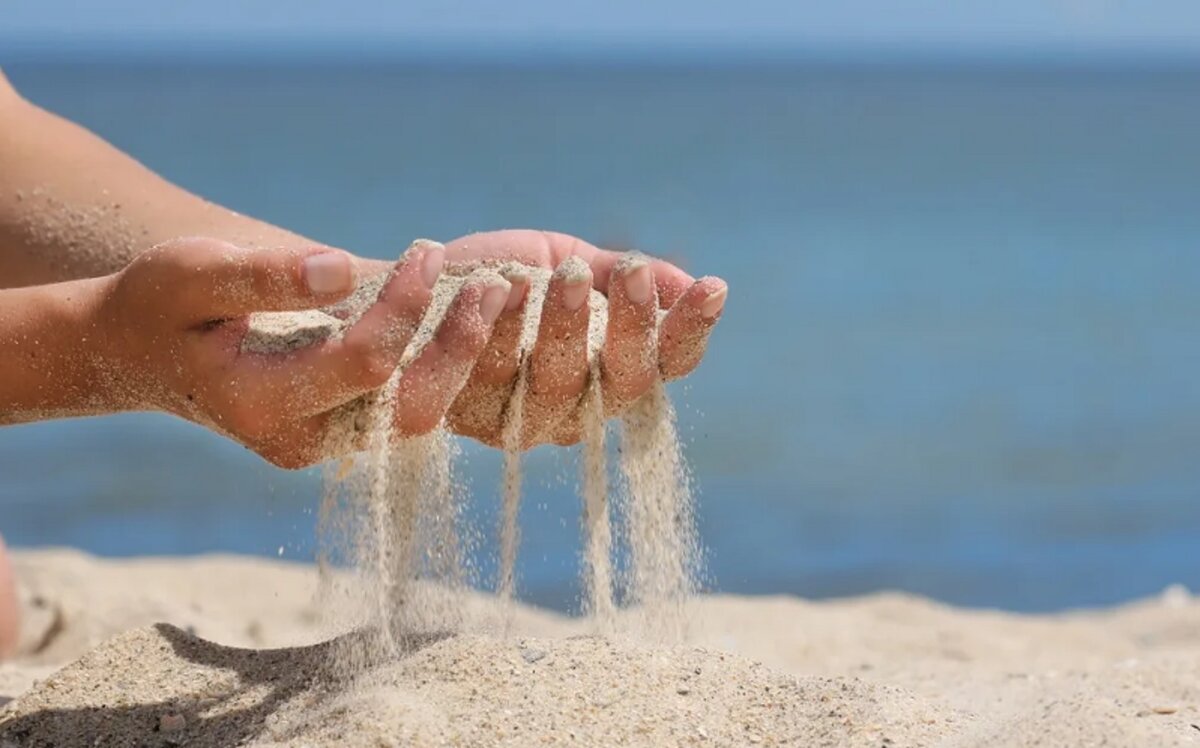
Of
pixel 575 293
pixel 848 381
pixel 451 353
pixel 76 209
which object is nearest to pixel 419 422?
pixel 451 353

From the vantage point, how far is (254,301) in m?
2.26

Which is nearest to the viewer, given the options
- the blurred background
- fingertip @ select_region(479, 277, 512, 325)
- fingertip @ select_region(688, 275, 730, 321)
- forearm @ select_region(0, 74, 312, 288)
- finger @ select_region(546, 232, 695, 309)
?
fingertip @ select_region(479, 277, 512, 325)

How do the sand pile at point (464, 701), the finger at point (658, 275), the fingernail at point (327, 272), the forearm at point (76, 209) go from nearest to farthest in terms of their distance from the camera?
the fingernail at point (327, 272) < the sand pile at point (464, 701) < the finger at point (658, 275) < the forearm at point (76, 209)

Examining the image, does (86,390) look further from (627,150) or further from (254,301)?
(627,150)

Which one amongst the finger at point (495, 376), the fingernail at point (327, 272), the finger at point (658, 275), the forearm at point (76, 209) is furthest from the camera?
the forearm at point (76, 209)

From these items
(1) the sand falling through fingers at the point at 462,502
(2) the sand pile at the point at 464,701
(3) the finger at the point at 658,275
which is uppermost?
(3) the finger at the point at 658,275

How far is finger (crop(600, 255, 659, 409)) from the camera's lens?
8.45 feet

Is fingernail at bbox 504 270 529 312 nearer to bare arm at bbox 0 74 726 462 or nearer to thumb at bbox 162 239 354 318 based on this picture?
bare arm at bbox 0 74 726 462

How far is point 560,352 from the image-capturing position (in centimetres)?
259

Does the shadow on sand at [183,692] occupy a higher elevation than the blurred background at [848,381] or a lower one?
lower

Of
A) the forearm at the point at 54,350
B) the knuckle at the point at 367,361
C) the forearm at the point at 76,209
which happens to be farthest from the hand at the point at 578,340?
the forearm at the point at 76,209

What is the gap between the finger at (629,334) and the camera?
258cm

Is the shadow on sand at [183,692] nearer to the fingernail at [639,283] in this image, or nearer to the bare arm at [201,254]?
the bare arm at [201,254]

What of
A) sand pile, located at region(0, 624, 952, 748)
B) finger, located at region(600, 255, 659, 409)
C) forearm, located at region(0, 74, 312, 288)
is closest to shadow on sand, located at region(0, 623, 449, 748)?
sand pile, located at region(0, 624, 952, 748)
